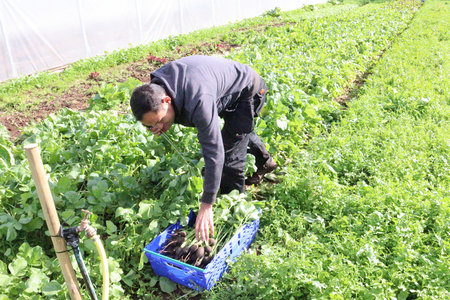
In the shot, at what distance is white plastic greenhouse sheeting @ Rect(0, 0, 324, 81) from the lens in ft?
28.0

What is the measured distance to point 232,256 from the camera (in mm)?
2777

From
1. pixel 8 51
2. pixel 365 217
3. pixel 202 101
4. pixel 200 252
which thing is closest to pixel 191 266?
pixel 200 252

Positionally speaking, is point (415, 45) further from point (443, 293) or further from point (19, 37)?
point (19, 37)

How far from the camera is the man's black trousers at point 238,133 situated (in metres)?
3.12

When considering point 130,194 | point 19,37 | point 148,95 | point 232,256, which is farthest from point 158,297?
point 19,37

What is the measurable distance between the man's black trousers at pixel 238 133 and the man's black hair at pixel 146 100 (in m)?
0.99

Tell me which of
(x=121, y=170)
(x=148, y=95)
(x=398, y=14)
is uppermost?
(x=148, y=95)

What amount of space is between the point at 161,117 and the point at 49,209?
0.85 meters

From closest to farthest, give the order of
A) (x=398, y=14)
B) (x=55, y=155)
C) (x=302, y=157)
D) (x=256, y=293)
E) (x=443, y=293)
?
(x=443, y=293), (x=256, y=293), (x=55, y=155), (x=302, y=157), (x=398, y=14)

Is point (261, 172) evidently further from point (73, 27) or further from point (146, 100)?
point (73, 27)

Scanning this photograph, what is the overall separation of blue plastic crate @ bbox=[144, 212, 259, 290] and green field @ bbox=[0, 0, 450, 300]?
0.24ft

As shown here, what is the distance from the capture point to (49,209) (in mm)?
1900

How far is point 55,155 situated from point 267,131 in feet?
7.15

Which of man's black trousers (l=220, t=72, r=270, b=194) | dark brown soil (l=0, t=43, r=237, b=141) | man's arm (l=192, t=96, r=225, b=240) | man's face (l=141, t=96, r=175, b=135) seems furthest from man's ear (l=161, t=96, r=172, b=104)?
dark brown soil (l=0, t=43, r=237, b=141)
